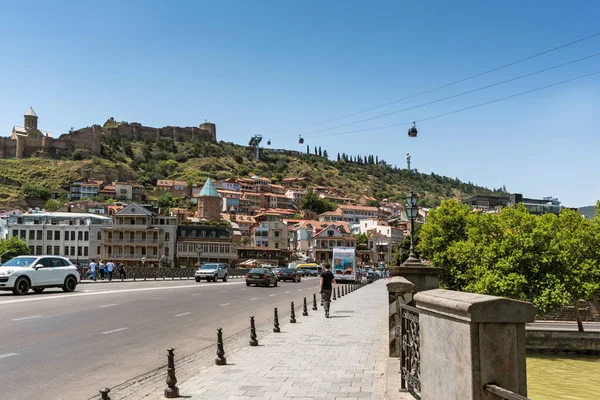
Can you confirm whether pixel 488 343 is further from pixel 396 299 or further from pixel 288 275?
pixel 288 275

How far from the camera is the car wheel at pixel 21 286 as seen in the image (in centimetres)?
2539

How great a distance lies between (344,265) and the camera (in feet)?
191

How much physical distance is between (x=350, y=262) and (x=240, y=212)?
107 meters

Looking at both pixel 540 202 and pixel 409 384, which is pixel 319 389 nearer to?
pixel 409 384

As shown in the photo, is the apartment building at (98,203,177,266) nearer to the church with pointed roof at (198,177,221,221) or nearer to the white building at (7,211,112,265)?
the white building at (7,211,112,265)

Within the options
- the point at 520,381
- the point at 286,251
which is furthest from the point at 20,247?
the point at 520,381

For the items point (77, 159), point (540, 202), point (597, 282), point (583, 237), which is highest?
point (77, 159)

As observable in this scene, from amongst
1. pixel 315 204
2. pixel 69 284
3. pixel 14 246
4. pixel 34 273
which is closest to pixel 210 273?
pixel 69 284

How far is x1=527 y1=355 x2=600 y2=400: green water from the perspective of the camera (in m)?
20.1

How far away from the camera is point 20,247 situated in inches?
3789

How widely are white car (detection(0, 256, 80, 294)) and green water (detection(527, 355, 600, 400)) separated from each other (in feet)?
69.1

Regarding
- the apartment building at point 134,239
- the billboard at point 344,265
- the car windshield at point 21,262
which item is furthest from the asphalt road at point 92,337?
the apartment building at point 134,239

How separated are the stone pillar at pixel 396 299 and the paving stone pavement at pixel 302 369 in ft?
1.44

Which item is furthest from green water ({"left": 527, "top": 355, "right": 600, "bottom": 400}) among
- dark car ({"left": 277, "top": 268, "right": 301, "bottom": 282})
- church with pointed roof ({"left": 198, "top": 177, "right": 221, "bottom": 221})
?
church with pointed roof ({"left": 198, "top": 177, "right": 221, "bottom": 221})
